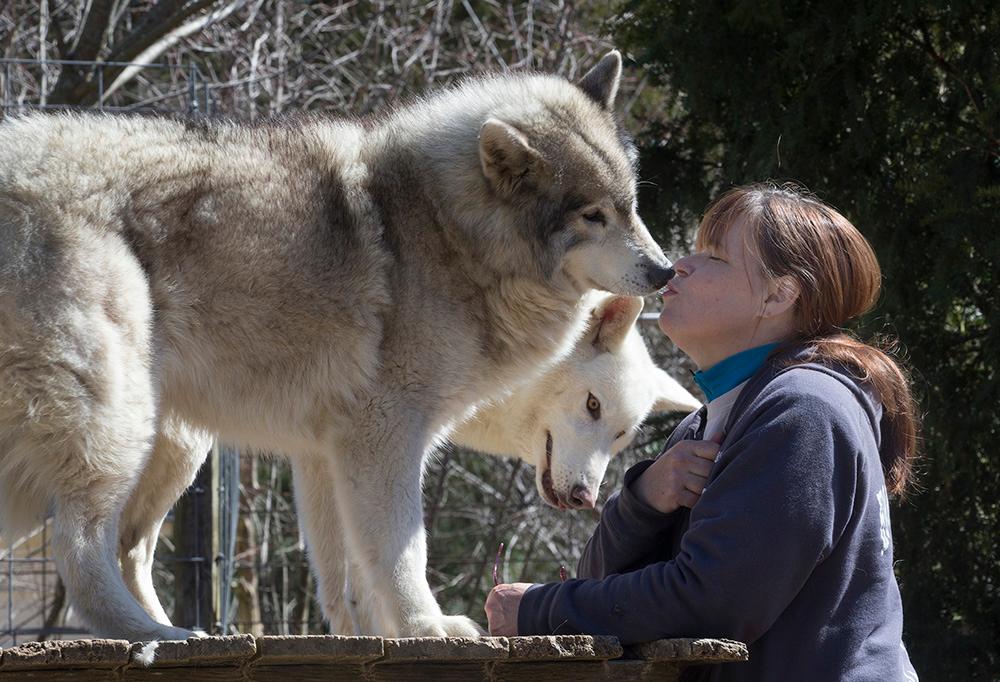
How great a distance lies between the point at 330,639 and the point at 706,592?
0.73 metres

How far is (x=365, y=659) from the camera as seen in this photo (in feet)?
7.47

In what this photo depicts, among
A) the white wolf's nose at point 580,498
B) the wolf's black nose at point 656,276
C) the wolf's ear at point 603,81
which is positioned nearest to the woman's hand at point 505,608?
the wolf's black nose at point 656,276

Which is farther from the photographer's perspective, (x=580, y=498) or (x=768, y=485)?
(x=580, y=498)

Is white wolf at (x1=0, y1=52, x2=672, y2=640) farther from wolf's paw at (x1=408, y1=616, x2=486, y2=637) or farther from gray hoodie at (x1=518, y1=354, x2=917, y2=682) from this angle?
gray hoodie at (x1=518, y1=354, x2=917, y2=682)

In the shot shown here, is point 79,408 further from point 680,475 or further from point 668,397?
point 668,397

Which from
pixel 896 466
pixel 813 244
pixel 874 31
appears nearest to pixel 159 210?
pixel 813 244

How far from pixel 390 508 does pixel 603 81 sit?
1843 mm

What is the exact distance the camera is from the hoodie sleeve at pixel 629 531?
104 inches

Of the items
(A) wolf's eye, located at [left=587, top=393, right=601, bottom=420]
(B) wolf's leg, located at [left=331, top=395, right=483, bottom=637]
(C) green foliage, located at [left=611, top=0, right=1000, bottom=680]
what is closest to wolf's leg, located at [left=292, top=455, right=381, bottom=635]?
(B) wolf's leg, located at [left=331, top=395, right=483, bottom=637]

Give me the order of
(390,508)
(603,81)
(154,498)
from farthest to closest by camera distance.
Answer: (603,81), (154,498), (390,508)

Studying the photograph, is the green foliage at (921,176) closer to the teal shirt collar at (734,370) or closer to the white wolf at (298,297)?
the white wolf at (298,297)

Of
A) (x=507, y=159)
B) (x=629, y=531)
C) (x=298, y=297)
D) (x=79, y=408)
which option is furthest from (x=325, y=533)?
(x=629, y=531)

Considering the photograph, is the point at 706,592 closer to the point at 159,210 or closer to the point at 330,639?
the point at 330,639

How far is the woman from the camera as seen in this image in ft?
7.39
